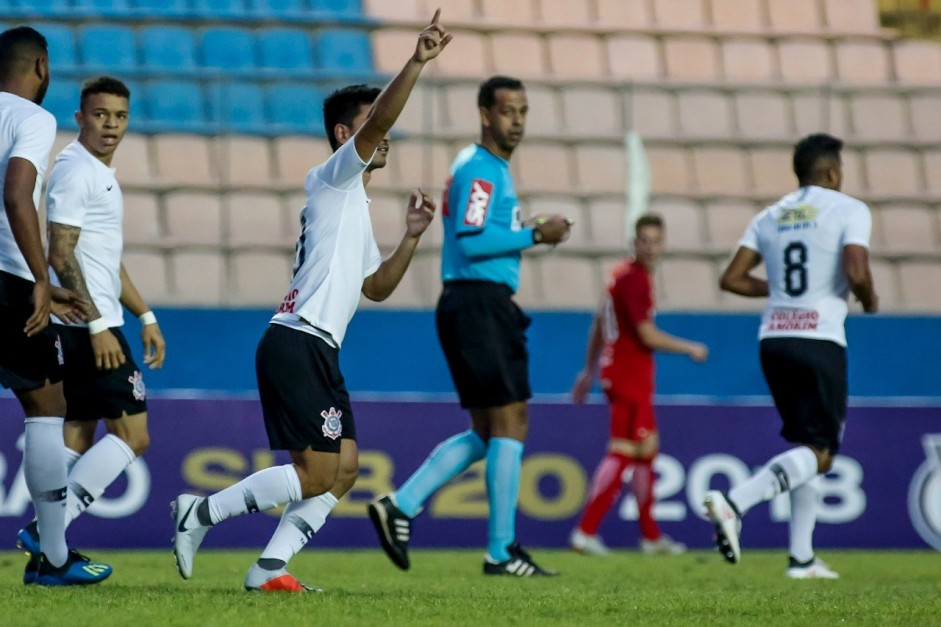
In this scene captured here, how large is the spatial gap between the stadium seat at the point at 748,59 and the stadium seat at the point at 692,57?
0.35 feet

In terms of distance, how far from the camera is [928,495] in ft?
31.2

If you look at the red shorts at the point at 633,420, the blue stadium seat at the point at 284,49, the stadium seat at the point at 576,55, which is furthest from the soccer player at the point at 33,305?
the stadium seat at the point at 576,55

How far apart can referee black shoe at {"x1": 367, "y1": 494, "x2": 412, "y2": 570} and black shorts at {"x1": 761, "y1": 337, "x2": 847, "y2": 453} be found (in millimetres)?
1877

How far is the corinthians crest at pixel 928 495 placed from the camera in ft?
31.1

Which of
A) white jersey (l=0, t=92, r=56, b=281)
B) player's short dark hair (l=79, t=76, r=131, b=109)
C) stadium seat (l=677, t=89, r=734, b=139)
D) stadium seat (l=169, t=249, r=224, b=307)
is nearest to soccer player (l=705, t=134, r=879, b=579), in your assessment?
player's short dark hair (l=79, t=76, r=131, b=109)

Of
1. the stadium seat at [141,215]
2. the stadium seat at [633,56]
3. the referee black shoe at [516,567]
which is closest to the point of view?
the referee black shoe at [516,567]

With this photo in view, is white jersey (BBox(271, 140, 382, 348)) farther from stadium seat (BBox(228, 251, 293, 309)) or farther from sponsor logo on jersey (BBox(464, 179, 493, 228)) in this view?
stadium seat (BBox(228, 251, 293, 309))

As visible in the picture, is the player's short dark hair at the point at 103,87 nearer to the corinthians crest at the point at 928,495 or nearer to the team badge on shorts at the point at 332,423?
the team badge on shorts at the point at 332,423

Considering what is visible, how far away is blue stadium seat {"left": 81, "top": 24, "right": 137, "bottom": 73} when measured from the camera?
41.1 ft

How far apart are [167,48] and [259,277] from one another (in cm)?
228

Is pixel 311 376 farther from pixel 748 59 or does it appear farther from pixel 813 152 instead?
pixel 748 59

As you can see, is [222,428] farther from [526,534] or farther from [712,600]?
[712,600]

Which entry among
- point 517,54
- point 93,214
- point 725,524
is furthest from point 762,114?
point 93,214

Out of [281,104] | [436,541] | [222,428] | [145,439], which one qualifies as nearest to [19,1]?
[281,104]
